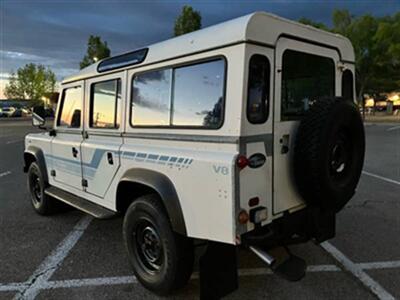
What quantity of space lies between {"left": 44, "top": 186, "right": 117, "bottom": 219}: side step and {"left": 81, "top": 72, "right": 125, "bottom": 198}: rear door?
153 millimetres

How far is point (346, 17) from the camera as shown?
32.8 metres

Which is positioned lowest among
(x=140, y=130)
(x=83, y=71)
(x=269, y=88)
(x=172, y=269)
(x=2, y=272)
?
(x=2, y=272)

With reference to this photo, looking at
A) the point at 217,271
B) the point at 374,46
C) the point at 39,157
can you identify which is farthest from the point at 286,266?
the point at 374,46

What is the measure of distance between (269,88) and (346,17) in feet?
113

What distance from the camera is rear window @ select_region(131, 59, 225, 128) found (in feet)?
9.23

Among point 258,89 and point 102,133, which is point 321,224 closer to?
point 258,89

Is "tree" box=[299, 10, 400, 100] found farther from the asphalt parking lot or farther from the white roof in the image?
the white roof

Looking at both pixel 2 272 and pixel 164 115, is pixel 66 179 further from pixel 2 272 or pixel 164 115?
pixel 164 115

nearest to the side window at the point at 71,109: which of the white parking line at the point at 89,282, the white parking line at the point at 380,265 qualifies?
the white parking line at the point at 89,282

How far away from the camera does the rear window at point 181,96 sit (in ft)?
9.23

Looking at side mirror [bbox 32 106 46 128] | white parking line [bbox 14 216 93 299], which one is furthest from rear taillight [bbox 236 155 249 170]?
side mirror [bbox 32 106 46 128]

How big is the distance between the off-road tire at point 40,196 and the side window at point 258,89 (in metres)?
3.70

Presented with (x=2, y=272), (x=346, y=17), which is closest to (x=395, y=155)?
(x=2, y=272)

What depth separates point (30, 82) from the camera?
68.9 meters
